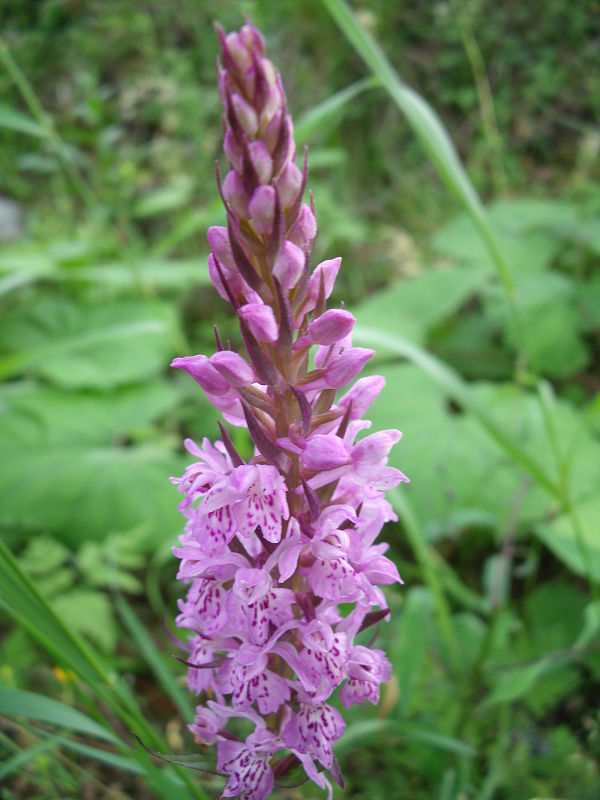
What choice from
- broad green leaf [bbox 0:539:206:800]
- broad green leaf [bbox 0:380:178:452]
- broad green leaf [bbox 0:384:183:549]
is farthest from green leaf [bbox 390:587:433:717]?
broad green leaf [bbox 0:380:178:452]

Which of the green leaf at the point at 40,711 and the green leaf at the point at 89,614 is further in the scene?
the green leaf at the point at 89,614

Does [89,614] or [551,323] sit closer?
[89,614]

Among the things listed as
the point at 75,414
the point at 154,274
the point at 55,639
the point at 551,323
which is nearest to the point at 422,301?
the point at 551,323

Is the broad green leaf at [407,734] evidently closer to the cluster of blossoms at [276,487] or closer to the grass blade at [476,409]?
the cluster of blossoms at [276,487]

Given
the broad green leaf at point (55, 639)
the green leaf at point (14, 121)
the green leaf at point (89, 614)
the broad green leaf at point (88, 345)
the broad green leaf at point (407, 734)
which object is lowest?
the broad green leaf at point (407, 734)

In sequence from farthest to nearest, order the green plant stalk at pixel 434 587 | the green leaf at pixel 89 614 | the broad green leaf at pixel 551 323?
the broad green leaf at pixel 551 323 → the green leaf at pixel 89 614 → the green plant stalk at pixel 434 587

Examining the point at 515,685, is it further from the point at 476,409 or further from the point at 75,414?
the point at 75,414

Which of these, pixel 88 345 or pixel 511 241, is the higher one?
pixel 88 345

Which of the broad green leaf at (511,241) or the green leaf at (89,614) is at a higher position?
the broad green leaf at (511,241)

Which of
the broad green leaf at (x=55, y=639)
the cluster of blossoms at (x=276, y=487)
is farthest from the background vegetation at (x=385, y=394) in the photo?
the cluster of blossoms at (x=276, y=487)
